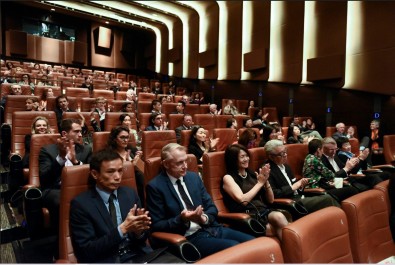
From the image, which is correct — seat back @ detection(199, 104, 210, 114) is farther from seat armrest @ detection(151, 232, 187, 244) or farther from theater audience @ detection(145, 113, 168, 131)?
seat armrest @ detection(151, 232, 187, 244)

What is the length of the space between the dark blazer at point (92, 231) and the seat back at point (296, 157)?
4.49 feet

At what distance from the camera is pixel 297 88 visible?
501 centimetres

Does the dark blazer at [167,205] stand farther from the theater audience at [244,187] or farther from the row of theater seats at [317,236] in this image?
the theater audience at [244,187]

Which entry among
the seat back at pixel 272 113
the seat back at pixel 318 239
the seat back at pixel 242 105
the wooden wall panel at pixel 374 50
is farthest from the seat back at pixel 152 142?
the seat back at pixel 242 105

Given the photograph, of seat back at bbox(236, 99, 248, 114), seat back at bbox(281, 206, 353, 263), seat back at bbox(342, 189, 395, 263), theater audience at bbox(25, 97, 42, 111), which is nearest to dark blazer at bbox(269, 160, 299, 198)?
seat back at bbox(342, 189, 395, 263)

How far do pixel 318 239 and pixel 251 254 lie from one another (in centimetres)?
21

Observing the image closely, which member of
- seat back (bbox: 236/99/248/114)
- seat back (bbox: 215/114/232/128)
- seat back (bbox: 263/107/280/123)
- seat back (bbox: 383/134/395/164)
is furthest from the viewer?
seat back (bbox: 236/99/248/114)

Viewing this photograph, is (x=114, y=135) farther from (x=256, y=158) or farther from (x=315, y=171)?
(x=315, y=171)

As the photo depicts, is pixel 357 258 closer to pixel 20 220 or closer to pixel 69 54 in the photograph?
pixel 20 220

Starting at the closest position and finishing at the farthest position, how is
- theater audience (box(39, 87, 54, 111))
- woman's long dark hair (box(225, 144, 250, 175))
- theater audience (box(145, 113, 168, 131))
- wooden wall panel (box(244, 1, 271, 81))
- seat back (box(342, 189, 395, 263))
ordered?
1. seat back (box(342, 189, 395, 263))
2. woman's long dark hair (box(225, 144, 250, 175))
3. theater audience (box(145, 113, 168, 131))
4. theater audience (box(39, 87, 54, 111))
5. wooden wall panel (box(244, 1, 271, 81))

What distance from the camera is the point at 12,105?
9.24 ft

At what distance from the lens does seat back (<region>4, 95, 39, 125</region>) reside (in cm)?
278

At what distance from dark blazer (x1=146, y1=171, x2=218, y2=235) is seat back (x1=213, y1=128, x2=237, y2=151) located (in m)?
1.44

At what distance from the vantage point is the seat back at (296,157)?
7.15ft
